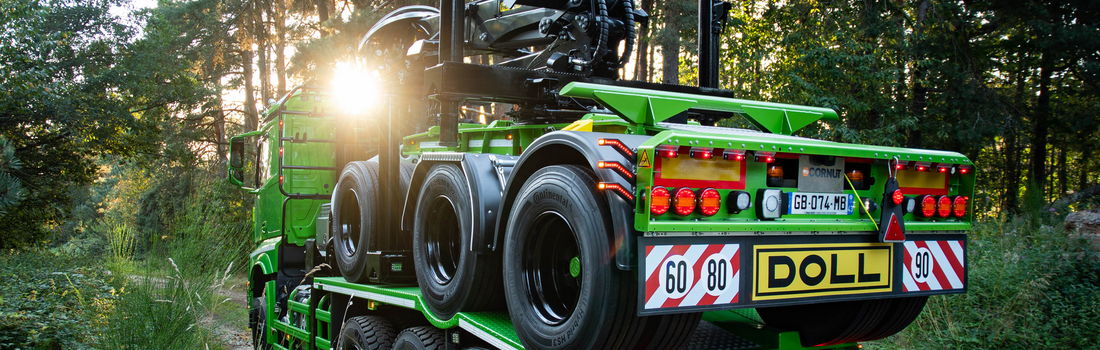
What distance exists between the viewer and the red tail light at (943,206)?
3.66 meters

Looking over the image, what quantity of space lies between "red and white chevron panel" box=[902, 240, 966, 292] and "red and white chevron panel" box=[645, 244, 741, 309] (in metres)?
1.04

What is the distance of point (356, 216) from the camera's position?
5.63 meters

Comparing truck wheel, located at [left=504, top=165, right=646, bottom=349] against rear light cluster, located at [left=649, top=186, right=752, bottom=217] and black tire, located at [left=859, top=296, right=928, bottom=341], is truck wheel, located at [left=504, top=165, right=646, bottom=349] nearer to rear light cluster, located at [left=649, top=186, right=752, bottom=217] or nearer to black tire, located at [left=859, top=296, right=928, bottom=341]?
rear light cluster, located at [left=649, top=186, right=752, bottom=217]

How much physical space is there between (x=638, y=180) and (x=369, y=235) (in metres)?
2.61

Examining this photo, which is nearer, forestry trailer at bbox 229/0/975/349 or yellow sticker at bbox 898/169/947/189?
forestry trailer at bbox 229/0/975/349

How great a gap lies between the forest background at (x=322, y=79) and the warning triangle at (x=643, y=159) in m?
2.83

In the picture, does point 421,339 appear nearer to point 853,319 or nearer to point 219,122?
point 853,319

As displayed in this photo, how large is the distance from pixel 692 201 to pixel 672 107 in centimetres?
84

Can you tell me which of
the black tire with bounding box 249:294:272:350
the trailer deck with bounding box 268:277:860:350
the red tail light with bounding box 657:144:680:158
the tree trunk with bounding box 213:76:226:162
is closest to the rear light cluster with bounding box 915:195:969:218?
the trailer deck with bounding box 268:277:860:350

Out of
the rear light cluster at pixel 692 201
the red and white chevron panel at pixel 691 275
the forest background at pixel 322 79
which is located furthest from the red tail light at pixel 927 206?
the forest background at pixel 322 79

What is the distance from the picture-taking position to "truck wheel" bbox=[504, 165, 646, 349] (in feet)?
9.46

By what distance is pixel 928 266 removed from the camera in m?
3.61

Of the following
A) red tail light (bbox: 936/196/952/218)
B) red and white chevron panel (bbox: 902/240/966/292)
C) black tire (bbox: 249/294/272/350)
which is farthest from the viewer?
black tire (bbox: 249/294/272/350)

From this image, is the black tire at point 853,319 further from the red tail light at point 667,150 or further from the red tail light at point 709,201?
the red tail light at point 667,150
